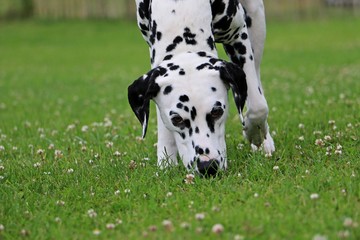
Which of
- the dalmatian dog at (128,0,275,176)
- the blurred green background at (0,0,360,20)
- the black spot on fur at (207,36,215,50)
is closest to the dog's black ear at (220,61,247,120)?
the dalmatian dog at (128,0,275,176)

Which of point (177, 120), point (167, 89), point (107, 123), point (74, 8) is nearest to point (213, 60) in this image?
point (167, 89)

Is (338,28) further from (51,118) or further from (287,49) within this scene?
(51,118)

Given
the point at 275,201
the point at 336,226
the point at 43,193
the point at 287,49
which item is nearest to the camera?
the point at 336,226

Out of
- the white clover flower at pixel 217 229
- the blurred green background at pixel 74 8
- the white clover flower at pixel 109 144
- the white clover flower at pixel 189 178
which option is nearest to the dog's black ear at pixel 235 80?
the white clover flower at pixel 189 178

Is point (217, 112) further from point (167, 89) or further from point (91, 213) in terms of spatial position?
point (91, 213)

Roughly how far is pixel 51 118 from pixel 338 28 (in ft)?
75.0

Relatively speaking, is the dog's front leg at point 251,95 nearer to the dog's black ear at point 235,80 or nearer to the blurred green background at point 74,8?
the dog's black ear at point 235,80

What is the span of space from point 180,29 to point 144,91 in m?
0.63

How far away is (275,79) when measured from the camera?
14.2 meters

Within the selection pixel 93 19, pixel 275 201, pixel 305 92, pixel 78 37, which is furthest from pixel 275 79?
pixel 93 19

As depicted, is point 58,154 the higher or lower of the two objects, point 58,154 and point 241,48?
the lower

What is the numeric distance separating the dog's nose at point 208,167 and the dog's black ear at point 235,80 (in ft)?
1.94

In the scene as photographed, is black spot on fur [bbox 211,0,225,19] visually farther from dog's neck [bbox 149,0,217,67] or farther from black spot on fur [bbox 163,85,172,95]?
black spot on fur [bbox 163,85,172,95]

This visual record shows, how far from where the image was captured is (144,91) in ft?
17.4
